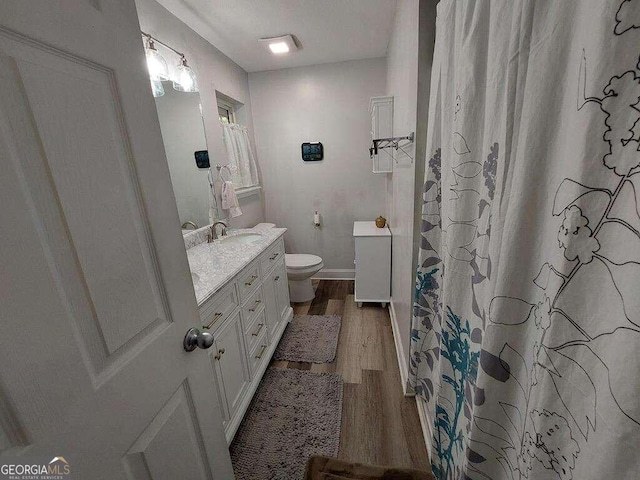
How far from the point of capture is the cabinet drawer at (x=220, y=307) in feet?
3.81

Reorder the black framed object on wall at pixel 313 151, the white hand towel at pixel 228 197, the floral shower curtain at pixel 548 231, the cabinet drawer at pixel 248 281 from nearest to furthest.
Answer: the floral shower curtain at pixel 548 231
the cabinet drawer at pixel 248 281
the white hand towel at pixel 228 197
the black framed object on wall at pixel 313 151

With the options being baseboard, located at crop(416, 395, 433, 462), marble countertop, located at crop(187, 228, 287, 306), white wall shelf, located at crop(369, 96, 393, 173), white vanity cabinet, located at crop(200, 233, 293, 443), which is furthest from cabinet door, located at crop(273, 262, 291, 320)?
white wall shelf, located at crop(369, 96, 393, 173)

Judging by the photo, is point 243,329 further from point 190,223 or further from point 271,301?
point 190,223

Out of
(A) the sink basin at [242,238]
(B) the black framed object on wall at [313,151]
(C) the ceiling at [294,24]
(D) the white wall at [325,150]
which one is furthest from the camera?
(B) the black framed object on wall at [313,151]

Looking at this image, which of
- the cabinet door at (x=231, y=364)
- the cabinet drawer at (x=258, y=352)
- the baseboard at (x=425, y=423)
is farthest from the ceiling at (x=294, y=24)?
the baseboard at (x=425, y=423)

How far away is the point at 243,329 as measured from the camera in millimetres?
1523

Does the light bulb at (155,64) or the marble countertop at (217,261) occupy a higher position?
the light bulb at (155,64)

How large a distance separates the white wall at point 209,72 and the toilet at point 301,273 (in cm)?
68

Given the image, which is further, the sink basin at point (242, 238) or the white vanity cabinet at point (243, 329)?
the sink basin at point (242, 238)

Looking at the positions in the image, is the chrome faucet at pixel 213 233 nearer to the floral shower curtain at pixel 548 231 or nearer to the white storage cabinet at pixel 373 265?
the white storage cabinet at pixel 373 265

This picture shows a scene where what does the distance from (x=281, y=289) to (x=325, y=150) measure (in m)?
1.71

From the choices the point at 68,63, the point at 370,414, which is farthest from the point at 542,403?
the point at 370,414

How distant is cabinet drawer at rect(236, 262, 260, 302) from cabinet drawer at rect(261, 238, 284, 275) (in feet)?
0.40

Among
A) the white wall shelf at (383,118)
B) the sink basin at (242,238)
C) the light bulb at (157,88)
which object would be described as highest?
the light bulb at (157,88)
